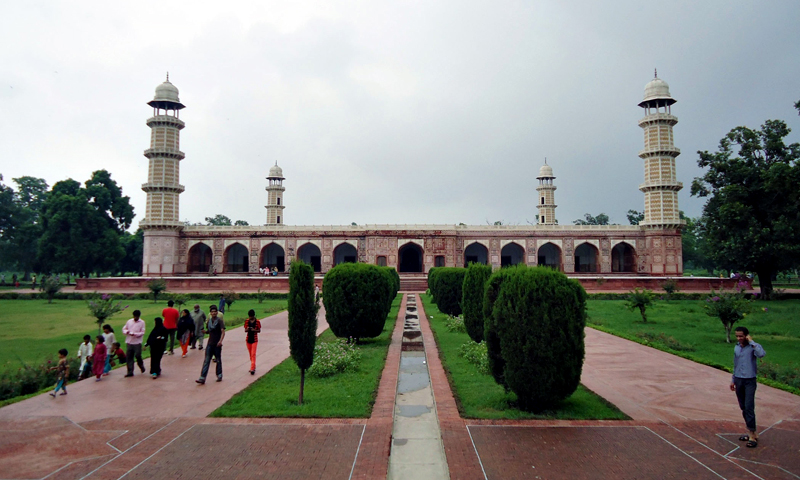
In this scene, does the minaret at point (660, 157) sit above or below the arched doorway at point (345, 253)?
above

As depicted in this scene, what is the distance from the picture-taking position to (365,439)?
16.4 feet

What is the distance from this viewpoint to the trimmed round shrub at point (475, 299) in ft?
34.1

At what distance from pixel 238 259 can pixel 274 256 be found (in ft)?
10.4

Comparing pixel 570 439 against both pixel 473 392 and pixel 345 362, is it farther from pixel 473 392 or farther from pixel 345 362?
pixel 345 362

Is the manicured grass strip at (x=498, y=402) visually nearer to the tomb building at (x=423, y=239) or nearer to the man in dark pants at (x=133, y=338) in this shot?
the man in dark pants at (x=133, y=338)

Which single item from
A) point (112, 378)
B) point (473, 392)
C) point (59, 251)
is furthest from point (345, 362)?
point (59, 251)

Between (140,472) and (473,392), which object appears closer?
(140,472)

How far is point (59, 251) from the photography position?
33094 millimetres

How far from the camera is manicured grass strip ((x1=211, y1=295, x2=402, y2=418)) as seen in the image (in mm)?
5820

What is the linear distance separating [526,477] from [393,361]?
5.10m

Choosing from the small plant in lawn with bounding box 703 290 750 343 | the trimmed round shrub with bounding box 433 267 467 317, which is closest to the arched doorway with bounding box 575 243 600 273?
the trimmed round shrub with bounding box 433 267 467 317

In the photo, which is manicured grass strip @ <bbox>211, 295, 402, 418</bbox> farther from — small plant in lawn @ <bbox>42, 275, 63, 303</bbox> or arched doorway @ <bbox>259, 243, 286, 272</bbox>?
arched doorway @ <bbox>259, 243, 286, 272</bbox>

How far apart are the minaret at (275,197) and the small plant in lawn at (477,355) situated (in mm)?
38750

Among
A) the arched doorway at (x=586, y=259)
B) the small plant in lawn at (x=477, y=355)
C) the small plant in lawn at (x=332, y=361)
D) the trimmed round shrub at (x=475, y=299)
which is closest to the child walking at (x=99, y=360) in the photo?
the small plant in lawn at (x=332, y=361)
